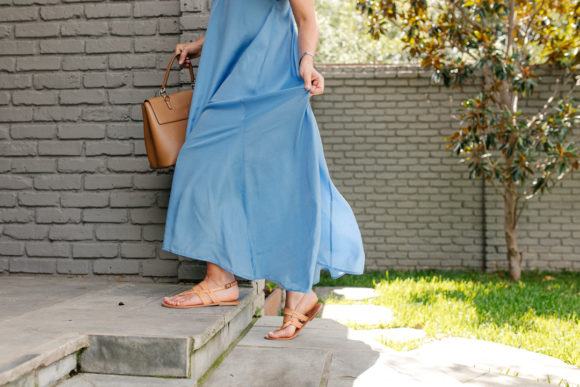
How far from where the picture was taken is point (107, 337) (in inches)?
59.3

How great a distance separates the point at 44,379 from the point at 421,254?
201 inches

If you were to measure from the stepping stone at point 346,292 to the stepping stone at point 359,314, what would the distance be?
423 mm

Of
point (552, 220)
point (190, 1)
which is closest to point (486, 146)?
point (552, 220)

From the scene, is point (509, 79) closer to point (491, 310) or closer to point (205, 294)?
point (491, 310)

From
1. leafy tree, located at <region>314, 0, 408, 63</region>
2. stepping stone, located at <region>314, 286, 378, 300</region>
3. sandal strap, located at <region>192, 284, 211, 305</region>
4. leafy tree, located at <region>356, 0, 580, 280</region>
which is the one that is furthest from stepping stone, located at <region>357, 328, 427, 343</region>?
leafy tree, located at <region>314, 0, 408, 63</region>

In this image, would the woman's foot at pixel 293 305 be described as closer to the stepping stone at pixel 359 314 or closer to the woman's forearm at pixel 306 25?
the woman's forearm at pixel 306 25

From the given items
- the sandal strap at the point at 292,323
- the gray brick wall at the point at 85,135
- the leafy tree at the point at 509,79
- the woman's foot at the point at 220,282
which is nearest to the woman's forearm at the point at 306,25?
the gray brick wall at the point at 85,135

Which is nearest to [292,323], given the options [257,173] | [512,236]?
[257,173]

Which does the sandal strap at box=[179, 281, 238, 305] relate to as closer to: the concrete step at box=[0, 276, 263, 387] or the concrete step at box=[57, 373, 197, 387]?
the concrete step at box=[0, 276, 263, 387]

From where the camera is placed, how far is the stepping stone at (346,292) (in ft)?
13.7

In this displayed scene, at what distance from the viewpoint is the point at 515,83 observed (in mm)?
5000

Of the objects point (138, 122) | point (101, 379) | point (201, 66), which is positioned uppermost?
point (201, 66)

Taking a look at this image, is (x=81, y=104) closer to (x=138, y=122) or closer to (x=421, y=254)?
(x=138, y=122)

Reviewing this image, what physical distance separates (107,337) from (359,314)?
220 centimetres
